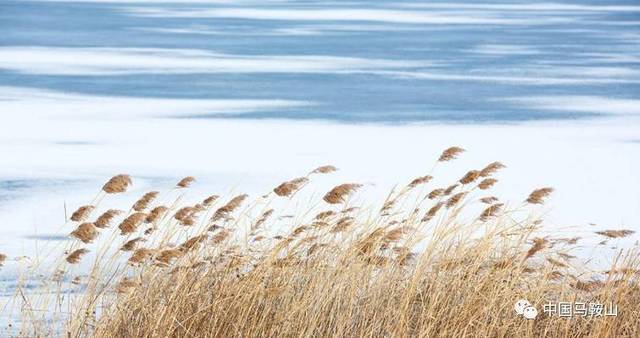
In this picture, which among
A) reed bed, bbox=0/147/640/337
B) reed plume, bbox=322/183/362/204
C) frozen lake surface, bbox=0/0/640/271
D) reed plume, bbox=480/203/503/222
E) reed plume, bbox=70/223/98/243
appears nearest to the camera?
reed plume, bbox=70/223/98/243

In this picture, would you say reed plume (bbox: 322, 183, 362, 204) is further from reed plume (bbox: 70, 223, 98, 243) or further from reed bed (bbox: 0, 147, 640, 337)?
reed plume (bbox: 70, 223, 98, 243)

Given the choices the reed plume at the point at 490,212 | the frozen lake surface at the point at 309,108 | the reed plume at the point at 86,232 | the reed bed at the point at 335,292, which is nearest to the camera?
the reed plume at the point at 86,232

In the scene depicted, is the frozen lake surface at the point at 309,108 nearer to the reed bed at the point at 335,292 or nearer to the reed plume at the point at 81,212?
the reed bed at the point at 335,292

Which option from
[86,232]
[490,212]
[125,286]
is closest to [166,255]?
[86,232]

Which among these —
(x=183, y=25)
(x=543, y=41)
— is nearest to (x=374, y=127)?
(x=543, y=41)

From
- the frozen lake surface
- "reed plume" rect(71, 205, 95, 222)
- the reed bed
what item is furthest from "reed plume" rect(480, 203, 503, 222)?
the frozen lake surface

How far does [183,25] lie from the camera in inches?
1258

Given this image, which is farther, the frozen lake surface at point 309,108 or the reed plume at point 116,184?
the frozen lake surface at point 309,108

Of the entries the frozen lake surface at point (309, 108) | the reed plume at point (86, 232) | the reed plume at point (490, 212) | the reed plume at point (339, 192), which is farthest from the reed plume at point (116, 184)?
the frozen lake surface at point (309, 108)

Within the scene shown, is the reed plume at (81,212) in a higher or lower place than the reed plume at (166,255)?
higher

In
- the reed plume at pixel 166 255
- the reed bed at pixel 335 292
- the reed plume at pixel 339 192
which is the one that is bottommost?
the reed bed at pixel 335 292

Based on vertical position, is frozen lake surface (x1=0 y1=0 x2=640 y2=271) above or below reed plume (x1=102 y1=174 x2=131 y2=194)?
below

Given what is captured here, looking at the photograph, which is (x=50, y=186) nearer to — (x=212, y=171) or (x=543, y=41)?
(x=212, y=171)

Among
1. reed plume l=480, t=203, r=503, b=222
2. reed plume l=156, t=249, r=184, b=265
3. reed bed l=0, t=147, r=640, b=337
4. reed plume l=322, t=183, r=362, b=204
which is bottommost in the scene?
reed bed l=0, t=147, r=640, b=337
